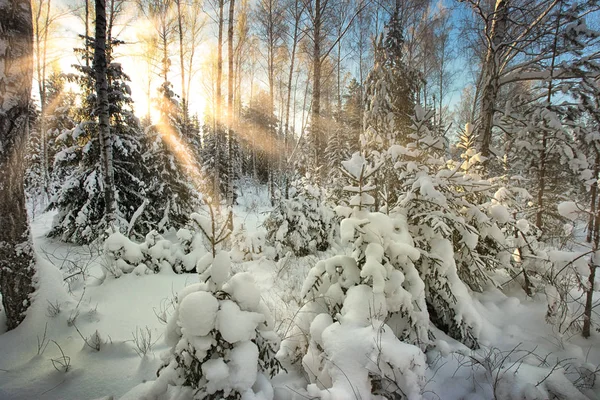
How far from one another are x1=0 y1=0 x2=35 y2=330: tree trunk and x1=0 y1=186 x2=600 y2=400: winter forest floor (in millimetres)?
180

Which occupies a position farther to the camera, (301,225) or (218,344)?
(301,225)

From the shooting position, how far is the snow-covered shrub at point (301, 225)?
5812 mm

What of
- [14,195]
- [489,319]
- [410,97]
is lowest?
[489,319]

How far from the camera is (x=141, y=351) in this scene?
2.17 metres

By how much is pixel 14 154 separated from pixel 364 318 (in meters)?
3.37

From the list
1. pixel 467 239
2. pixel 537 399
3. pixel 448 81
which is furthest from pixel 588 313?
pixel 448 81

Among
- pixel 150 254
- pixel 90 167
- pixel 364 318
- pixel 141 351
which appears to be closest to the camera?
pixel 364 318

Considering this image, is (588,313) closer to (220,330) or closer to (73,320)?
(220,330)

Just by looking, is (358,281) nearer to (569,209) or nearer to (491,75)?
(569,209)

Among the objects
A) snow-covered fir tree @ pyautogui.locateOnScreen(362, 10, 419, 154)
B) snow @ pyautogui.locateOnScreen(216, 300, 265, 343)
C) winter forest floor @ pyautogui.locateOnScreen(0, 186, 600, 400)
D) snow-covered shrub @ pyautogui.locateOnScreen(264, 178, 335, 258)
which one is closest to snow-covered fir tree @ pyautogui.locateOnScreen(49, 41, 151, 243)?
snow-covered shrub @ pyautogui.locateOnScreen(264, 178, 335, 258)

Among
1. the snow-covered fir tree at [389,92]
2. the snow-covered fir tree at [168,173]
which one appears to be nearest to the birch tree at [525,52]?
the snow-covered fir tree at [389,92]

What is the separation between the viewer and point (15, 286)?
239cm

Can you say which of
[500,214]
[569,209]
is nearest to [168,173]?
[500,214]

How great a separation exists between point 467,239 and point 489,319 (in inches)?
35.6
